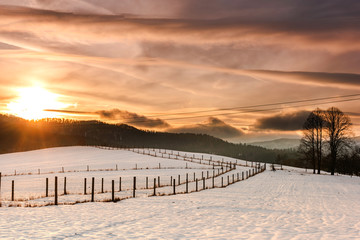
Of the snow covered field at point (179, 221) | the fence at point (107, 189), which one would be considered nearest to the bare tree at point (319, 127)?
the fence at point (107, 189)

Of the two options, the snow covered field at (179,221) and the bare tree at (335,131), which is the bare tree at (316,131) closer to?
the bare tree at (335,131)

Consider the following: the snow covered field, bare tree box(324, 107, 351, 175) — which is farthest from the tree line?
the snow covered field

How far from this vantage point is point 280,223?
1658 cm

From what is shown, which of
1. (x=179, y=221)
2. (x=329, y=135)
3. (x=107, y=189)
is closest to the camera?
(x=179, y=221)

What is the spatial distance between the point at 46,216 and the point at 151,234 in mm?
7316

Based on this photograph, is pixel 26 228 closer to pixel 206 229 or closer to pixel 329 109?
pixel 206 229

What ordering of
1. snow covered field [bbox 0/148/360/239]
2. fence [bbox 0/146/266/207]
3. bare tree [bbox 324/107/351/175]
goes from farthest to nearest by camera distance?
1. bare tree [bbox 324/107/351/175]
2. fence [bbox 0/146/266/207]
3. snow covered field [bbox 0/148/360/239]

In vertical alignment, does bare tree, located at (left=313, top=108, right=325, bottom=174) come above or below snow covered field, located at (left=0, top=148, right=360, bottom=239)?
above

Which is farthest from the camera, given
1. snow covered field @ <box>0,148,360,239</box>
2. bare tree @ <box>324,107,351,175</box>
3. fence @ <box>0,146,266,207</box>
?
bare tree @ <box>324,107,351,175</box>

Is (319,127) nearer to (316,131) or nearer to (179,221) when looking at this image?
(316,131)

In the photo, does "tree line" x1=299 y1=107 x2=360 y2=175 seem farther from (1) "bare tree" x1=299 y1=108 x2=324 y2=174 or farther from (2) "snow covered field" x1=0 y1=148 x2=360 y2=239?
(2) "snow covered field" x1=0 y1=148 x2=360 y2=239

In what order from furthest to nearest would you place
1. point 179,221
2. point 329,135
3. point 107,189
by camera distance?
point 329,135, point 107,189, point 179,221

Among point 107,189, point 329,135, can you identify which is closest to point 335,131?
point 329,135

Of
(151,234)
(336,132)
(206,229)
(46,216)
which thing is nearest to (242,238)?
(206,229)
